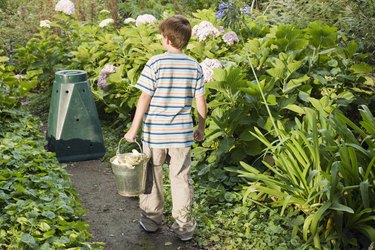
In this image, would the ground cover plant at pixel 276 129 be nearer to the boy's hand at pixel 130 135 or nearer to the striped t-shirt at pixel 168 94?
the striped t-shirt at pixel 168 94

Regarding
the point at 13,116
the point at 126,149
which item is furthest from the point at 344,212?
the point at 13,116

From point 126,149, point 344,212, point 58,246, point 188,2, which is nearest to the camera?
point 58,246

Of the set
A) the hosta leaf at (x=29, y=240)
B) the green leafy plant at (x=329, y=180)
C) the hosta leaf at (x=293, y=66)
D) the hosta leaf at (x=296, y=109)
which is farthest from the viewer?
the hosta leaf at (x=293, y=66)

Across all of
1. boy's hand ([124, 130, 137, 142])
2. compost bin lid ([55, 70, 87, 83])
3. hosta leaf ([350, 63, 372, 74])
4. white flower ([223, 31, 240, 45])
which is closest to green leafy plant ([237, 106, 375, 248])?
boy's hand ([124, 130, 137, 142])

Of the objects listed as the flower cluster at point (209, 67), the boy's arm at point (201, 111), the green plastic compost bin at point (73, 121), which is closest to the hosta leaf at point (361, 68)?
the flower cluster at point (209, 67)

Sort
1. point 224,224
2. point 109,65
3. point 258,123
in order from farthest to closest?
point 109,65
point 258,123
point 224,224

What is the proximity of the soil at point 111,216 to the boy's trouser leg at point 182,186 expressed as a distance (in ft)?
0.59

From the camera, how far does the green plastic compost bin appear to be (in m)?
5.64

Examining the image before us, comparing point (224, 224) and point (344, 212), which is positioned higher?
point (344, 212)

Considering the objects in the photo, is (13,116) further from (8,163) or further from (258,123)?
(258,123)

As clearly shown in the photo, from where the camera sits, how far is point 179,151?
12.5 ft

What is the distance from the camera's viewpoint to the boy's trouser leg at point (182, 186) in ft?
12.6

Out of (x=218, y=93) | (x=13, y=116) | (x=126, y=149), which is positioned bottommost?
(x=126, y=149)

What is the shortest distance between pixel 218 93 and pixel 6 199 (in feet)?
7.04
